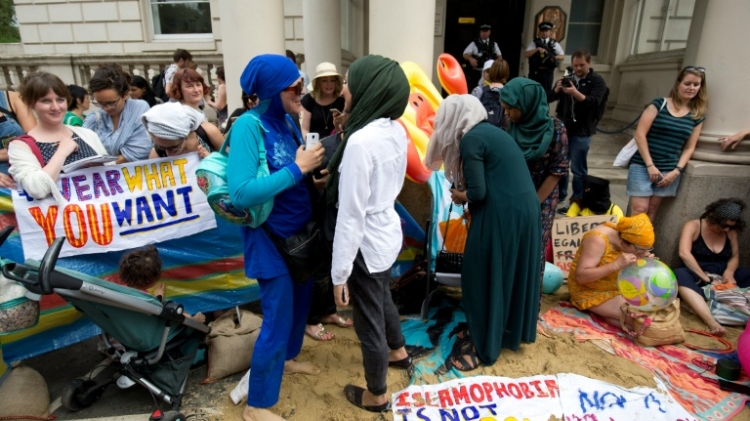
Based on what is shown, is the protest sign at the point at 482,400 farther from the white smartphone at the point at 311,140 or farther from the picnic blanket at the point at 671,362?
the white smartphone at the point at 311,140

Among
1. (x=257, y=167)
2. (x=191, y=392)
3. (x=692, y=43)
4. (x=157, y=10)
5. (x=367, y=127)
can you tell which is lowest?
(x=191, y=392)

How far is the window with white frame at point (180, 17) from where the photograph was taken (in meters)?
10.7

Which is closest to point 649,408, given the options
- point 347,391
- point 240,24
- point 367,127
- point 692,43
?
point 347,391

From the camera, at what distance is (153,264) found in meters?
2.69

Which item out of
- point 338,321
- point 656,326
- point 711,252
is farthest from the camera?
point 711,252

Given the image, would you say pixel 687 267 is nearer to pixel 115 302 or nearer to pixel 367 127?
pixel 367 127

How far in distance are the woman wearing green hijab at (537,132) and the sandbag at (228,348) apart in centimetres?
222

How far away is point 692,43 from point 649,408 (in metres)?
5.57

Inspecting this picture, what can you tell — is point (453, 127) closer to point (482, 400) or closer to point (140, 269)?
point (482, 400)

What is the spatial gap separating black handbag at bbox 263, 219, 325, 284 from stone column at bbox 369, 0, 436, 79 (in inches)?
114

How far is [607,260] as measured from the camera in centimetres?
330

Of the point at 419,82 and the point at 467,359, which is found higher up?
the point at 419,82

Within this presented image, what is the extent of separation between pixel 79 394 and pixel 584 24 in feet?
34.9

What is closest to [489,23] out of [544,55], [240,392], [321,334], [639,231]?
[544,55]
